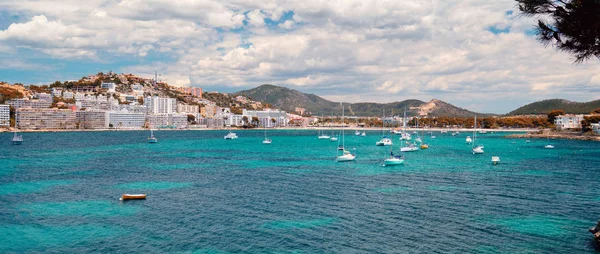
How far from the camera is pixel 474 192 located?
32.9 metres

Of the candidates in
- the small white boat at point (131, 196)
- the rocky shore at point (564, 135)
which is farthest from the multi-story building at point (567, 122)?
the small white boat at point (131, 196)

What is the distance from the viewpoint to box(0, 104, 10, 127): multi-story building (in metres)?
171

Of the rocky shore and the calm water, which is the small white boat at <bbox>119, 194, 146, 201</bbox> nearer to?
the calm water

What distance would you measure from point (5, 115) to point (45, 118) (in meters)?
14.5

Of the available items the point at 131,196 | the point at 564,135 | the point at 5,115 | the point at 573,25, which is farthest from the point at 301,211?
the point at 5,115

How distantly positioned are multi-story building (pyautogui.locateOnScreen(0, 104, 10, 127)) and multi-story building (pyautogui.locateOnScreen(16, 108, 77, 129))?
141 inches

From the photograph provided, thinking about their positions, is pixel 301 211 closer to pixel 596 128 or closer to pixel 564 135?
pixel 596 128

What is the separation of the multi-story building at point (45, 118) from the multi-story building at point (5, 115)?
357cm

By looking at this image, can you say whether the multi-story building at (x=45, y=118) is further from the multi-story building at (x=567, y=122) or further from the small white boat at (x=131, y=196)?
the multi-story building at (x=567, y=122)

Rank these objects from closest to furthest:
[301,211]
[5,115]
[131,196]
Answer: [301,211], [131,196], [5,115]

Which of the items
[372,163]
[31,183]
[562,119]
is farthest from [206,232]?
[562,119]

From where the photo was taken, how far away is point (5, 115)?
569 feet

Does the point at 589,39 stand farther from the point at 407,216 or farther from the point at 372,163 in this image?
the point at 372,163

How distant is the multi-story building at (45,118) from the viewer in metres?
177
